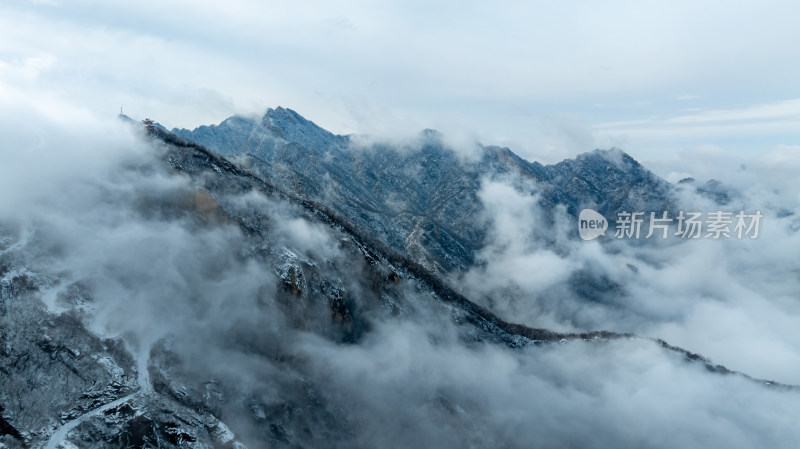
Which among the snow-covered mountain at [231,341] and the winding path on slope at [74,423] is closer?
the winding path on slope at [74,423]

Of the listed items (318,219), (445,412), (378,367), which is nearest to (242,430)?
(378,367)

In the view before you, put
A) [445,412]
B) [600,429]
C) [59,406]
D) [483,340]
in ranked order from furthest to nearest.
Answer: [483,340]
[600,429]
[445,412]
[59,406]

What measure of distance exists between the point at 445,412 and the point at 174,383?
8857 cm

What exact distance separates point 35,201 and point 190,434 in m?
85.7

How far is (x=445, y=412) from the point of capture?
6275 inches

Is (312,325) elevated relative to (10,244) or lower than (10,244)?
lower

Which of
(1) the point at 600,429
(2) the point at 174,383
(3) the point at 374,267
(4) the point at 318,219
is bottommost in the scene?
(1) the point at 600,429

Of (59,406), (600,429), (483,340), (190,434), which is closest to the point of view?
(59,406)

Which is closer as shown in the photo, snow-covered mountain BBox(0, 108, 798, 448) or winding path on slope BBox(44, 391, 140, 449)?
winding path on slope BBox(44, 391, 140, 449)

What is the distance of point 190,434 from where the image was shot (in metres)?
107

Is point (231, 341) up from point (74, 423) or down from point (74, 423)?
up

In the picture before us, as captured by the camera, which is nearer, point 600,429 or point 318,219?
point 600,429

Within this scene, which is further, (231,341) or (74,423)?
(231,341)

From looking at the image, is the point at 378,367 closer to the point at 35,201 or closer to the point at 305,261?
the point at 305,261
